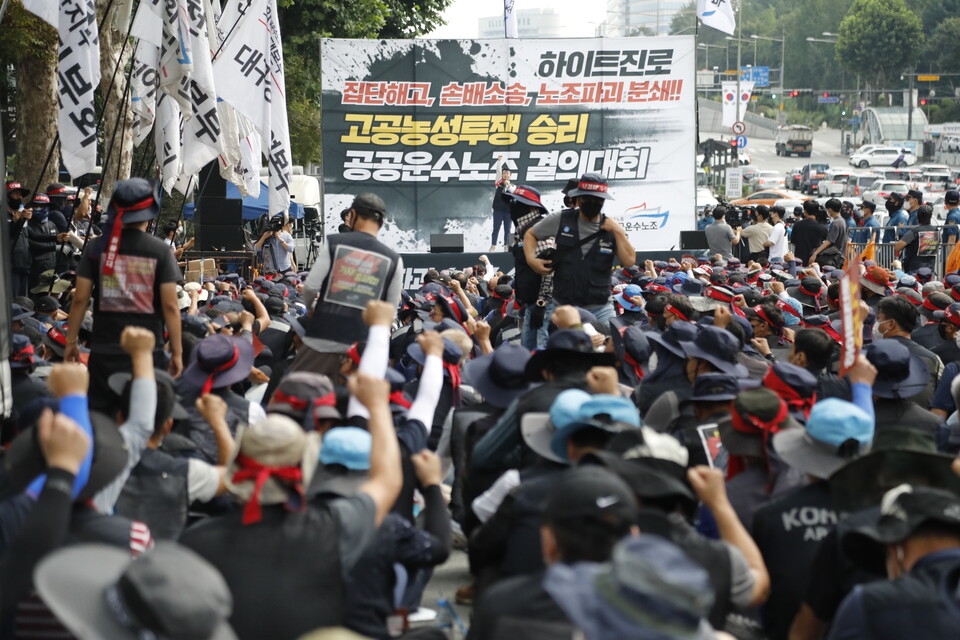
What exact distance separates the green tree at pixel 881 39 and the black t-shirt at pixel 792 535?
106 m

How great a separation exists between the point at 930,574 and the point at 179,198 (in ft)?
103

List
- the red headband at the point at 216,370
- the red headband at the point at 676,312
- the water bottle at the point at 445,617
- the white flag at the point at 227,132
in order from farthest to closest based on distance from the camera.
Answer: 1. the white flag at the point at 227,132
2. the red headband at the point at 676,312
3. the red headband at the point at 216,370
4. the water bottle at the point at 445,617

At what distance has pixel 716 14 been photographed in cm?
3006

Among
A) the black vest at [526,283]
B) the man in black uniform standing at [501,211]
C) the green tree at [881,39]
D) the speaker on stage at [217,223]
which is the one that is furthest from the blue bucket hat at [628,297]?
the green tree at [881,39]

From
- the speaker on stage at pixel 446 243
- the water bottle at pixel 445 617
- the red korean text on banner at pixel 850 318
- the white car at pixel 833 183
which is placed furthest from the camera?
the white car at pixel 833 183

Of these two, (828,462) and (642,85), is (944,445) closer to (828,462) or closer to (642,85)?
(828,462)

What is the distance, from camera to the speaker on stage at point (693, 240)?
939 inches

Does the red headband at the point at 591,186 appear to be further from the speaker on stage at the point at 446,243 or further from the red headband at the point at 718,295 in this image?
the speaker on stage at the point at 446,243

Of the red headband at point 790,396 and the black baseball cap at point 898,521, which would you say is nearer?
the black baseball cap at point 898,521

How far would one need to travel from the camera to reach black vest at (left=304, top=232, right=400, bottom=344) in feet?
24.1

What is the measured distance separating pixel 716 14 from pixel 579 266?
73.2 feet

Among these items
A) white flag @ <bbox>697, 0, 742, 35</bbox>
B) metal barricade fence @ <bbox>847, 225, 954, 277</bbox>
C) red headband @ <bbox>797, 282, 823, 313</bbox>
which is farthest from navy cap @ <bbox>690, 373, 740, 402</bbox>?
white flag @ <bbox>697, 0, 742, 35</bbox>

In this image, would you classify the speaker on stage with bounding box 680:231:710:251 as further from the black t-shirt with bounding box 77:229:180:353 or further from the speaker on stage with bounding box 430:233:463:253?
the black t-shirt with bounding box 77:229:180:353

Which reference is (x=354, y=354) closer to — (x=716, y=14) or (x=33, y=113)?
(x=33, y=113)
